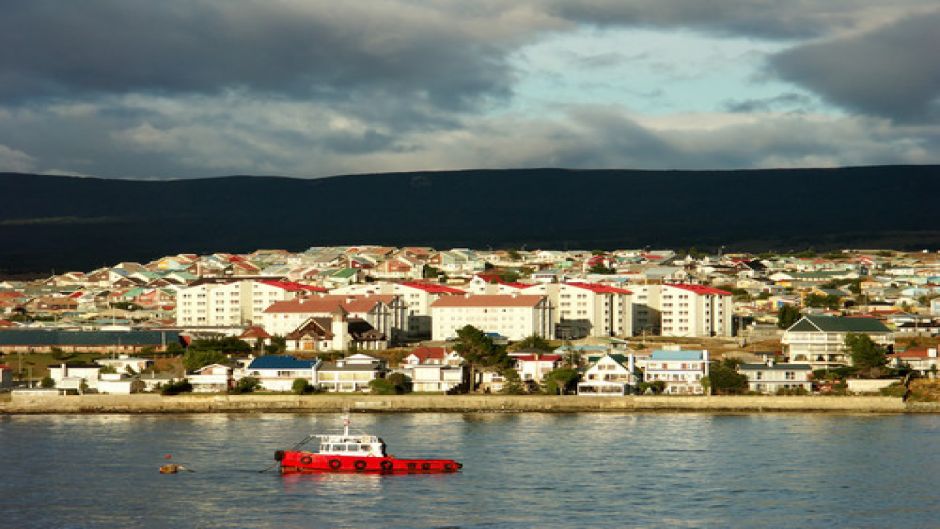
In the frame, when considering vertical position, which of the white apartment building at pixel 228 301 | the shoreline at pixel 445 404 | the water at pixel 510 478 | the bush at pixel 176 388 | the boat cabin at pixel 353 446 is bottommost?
the water at pixel 510 478

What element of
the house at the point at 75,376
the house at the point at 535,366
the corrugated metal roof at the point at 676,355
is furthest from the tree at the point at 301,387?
the corrugated metal roof at the point at 676,355

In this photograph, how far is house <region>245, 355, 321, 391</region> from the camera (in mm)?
59594

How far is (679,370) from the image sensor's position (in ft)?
193

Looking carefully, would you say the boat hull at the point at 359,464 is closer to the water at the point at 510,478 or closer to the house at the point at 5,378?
the water at the point at 510,478

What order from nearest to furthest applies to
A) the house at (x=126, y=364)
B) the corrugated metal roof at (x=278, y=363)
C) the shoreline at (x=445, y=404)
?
the shoreline at (x=445, y=404), the corrugated metal roof at (x=278, y=363), the house at (x=126, y=364)

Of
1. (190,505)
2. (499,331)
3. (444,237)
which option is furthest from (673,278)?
(444,237)

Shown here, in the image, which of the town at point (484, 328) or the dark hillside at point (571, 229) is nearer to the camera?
the town at point (484, 328)

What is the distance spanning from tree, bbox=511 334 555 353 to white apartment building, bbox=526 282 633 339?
7691 millimetres

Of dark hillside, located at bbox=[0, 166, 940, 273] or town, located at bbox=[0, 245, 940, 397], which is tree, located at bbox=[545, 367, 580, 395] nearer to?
town, located at bbox=[0, 245, 940, 397]

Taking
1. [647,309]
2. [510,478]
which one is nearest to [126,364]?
[647,309]

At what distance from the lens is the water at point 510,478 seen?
3194 centimetres

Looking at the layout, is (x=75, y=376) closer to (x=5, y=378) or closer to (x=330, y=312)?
(x=5, y=378)

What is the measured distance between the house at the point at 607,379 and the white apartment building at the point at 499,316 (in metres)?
16.1

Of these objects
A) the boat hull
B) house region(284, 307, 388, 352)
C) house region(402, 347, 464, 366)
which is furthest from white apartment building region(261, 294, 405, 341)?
the boat hull
